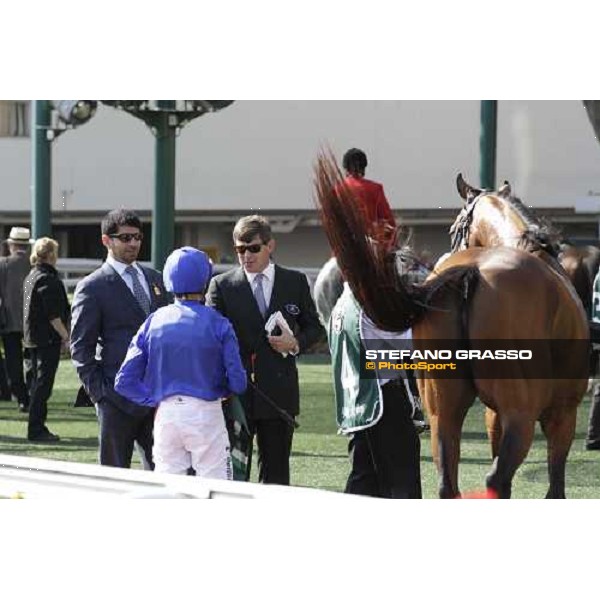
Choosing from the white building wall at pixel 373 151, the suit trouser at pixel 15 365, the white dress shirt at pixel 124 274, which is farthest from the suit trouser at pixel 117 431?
the suit trouser at pixel 15 365

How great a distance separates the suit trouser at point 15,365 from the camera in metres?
13.5

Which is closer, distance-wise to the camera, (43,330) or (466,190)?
(466,190)

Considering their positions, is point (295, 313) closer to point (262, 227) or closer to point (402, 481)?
point (262, 227)

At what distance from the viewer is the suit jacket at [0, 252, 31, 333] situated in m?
12.5

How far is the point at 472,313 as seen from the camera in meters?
7.00

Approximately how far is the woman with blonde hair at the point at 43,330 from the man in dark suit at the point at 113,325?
343cm

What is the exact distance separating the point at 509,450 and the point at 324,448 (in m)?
4.34

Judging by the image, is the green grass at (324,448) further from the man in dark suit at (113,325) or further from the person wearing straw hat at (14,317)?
the man in dark suit at (113,325)

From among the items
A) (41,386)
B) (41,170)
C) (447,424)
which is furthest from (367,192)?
(41,386)

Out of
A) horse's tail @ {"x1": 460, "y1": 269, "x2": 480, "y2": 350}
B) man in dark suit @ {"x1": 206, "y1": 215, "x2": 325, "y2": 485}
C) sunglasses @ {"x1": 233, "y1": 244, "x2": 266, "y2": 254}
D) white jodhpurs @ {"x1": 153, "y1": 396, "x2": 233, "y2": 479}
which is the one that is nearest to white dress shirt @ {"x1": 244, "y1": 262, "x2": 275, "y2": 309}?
man in dark suit @ {"x1": 206, "y1": 215, "x2": 325, "y2": 485}

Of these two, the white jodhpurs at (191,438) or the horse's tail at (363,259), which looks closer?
the horse's tail at (363,259)

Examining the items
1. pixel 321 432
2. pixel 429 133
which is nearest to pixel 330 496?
pixel 429 133

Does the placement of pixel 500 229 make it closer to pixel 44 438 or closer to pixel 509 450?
pixel 509 450

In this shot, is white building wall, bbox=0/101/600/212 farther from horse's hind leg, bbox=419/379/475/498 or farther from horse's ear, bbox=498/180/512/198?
horse's hind leg, bbox=419/379/475/498
